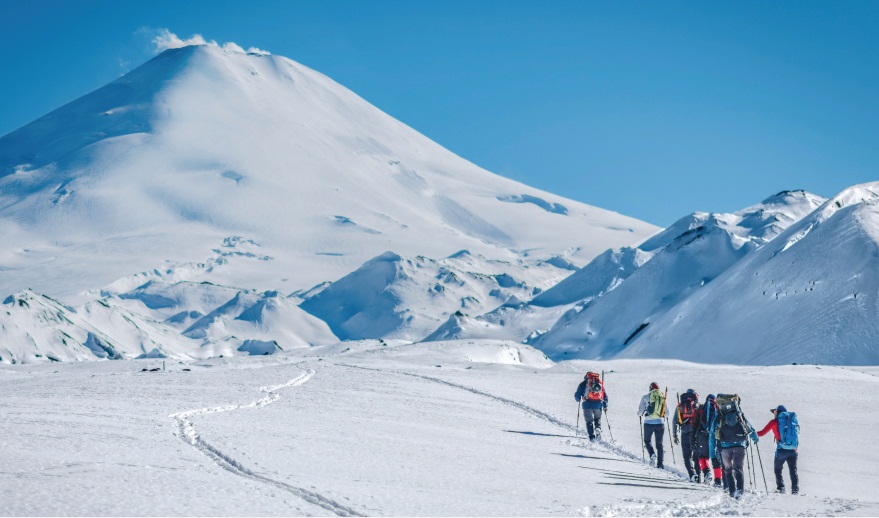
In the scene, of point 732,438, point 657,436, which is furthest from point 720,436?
point 657,436

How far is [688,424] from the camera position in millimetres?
19766

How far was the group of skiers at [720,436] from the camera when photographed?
17.0 meters

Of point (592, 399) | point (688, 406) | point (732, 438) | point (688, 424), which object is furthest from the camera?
point (592, 399)

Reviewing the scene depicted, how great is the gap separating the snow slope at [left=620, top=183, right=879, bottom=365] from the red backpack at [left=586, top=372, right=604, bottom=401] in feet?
134

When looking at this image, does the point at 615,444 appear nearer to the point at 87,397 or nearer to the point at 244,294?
the point at 87,397

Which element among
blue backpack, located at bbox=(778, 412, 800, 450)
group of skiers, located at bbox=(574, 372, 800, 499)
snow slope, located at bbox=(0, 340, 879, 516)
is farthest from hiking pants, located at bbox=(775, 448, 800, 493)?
snow slope, located at bbox=(0, 340, 879, 516)

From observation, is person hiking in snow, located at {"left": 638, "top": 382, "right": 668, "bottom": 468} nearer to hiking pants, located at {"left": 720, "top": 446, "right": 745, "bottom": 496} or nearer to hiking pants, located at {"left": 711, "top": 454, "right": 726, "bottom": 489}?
hiking pants, located at {"left": 711, "top": 454, "right": 726, "bottom": 489}

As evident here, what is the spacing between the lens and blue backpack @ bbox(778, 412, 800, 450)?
17719 mm

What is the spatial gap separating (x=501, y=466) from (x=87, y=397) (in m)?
14.7

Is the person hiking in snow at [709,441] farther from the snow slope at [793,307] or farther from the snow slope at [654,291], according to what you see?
the snow slope at [654,291]

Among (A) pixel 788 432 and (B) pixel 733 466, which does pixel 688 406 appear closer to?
(A) pixel 788 432

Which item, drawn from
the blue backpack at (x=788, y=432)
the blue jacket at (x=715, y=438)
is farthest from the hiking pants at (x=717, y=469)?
the blue backpack at (x=788, y=432)

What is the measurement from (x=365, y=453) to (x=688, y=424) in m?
6.92

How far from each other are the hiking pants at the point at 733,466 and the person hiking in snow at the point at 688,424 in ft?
6.69
